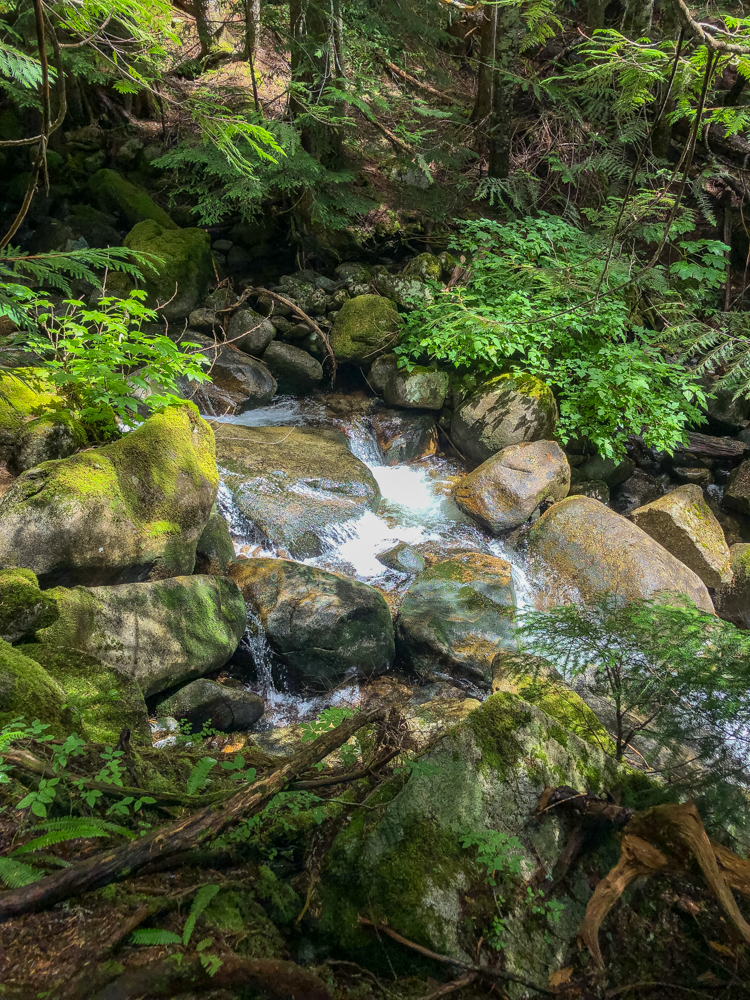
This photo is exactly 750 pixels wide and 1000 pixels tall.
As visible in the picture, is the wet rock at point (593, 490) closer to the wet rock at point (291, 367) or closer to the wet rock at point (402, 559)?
the wet rock at point (402, 559)

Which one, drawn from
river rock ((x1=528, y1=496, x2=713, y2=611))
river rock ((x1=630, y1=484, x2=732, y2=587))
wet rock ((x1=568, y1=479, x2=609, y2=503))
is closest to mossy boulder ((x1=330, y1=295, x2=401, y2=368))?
wet rock ((x1=568, y1=479, x2=609, y2=503))

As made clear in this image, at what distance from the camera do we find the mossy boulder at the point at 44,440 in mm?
4195

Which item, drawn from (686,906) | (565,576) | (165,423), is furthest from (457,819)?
(565,576)

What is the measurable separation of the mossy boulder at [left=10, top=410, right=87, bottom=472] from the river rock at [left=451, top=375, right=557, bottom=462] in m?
5.35

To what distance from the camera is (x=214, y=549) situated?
17.4 ft

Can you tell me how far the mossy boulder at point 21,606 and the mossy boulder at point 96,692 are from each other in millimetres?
137

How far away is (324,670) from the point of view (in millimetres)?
4859

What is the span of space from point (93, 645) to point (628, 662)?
3.33 m

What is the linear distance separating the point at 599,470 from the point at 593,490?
40 cm

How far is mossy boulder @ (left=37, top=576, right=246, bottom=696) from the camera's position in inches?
136

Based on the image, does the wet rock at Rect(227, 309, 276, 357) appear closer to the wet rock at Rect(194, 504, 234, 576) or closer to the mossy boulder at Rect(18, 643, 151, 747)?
the wet rock at Rect(194, 504, 234, 576)

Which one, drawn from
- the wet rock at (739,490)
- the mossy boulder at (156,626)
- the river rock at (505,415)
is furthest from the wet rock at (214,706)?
the wet rock at (739,490)

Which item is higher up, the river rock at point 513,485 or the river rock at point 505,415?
the river rock at point 505,415

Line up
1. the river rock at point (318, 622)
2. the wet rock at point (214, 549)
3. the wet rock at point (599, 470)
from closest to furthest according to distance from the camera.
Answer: the river rock at point (318, 622)
the wet rock at point (214, 549)
the wet rock at point (599, 470)
